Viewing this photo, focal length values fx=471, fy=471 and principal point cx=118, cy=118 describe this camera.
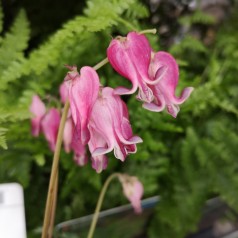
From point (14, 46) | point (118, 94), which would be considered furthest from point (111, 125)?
point (14, 46)

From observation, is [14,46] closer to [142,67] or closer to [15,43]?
[15,43]

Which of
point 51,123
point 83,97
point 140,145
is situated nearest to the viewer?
point 83,97

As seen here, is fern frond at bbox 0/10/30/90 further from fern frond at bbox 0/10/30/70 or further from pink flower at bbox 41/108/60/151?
pink flower at bbox 41/108/60/151

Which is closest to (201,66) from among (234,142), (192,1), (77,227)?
(192,1)

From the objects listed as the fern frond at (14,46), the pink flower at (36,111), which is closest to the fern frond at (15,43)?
the fern frond at (14,46)

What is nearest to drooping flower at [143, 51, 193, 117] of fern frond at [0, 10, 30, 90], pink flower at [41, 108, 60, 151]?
pink flower at [41, 108, 60, 151]

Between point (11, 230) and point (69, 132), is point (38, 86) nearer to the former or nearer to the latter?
point (69, 132)
